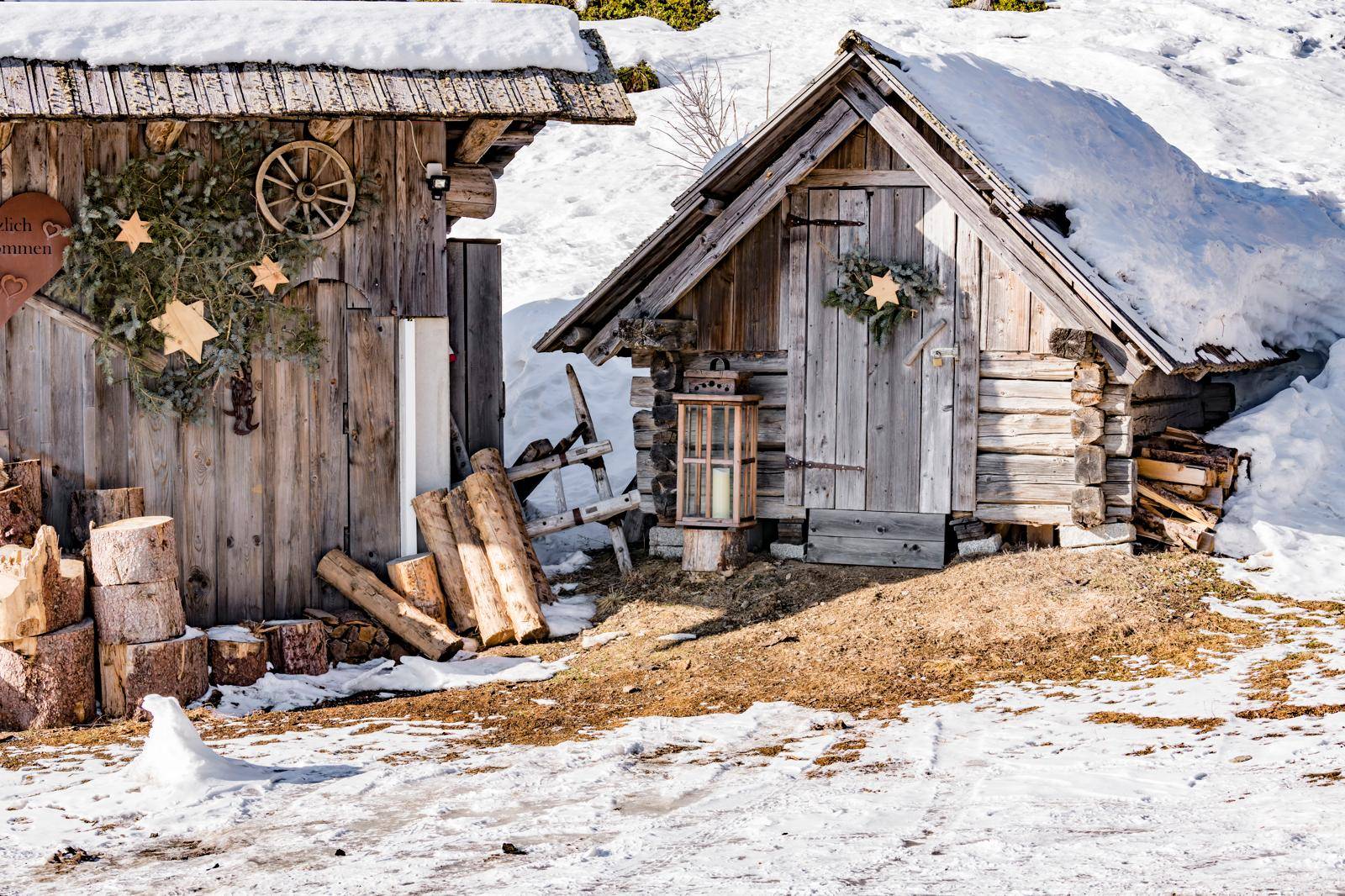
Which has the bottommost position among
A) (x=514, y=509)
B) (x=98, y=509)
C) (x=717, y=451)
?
→ (x=514, y=509)

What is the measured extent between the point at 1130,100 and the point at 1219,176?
5.58 meters

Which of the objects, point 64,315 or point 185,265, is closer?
point 64,315

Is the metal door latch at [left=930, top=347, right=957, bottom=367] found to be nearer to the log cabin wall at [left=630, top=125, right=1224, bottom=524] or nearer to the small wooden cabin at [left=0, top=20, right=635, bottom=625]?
the log cabin wall at [left=630, top=125, right=1224, bottom=524]

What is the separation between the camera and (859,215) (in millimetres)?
11609

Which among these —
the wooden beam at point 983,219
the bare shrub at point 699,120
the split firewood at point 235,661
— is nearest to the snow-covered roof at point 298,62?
the wooden beam at point 983,219

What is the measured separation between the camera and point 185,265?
382 inches

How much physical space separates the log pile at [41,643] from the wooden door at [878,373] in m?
5.87

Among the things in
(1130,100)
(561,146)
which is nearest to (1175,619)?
(1130,100)

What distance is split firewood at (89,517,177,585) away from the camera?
8586mm

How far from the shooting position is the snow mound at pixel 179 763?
6.48m

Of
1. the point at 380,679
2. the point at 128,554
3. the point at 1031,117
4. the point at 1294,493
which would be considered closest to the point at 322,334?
the point at 128,554

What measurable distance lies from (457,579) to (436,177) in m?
2.99

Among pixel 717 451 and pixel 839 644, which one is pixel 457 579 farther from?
pixel 839 644

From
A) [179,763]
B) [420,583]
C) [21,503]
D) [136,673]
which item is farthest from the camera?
[420,583]
